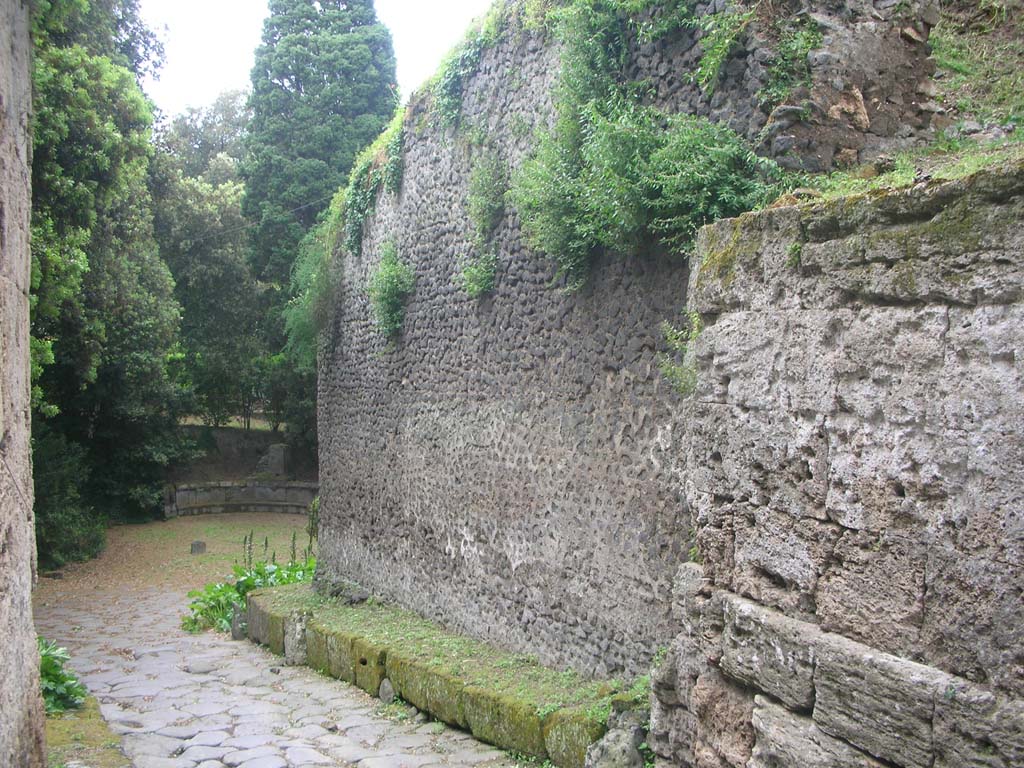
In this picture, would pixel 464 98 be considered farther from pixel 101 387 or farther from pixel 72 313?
pixel 101 387

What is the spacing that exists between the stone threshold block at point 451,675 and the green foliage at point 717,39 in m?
3.63

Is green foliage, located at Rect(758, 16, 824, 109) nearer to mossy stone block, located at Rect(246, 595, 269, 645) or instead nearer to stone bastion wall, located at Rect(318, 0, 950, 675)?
stone bastion wall, located at Rect(318, 0, 950, 675)

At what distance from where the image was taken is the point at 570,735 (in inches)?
230

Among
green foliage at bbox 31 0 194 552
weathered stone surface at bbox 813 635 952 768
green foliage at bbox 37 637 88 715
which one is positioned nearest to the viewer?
weathered stone surface at bbox 813 635 952 768

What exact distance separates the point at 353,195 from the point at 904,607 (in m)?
10.3

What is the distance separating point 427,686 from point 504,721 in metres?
1.21

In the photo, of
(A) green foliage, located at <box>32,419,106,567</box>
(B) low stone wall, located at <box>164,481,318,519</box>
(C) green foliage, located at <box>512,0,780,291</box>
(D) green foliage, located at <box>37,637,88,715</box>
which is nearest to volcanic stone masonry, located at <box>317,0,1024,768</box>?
(C) green foliage, located at <box>512,0,780,291</box>

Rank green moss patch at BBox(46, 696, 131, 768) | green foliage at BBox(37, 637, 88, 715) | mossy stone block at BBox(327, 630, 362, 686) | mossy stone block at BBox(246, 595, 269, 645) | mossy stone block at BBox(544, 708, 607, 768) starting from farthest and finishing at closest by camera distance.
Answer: mossy stone block at BBox(246, 595, 269, 645) < mossy stone block at BBox(327, 630, 362, 686) < green foliage at BBox(37, 637, 88, 715) < mossy stone block at BBox(544, 708, 607, 768) < green moss patch at BBox(46, 696, 131, 768)

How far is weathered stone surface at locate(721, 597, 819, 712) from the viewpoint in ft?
9.19

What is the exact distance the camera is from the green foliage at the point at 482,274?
26.9 ft

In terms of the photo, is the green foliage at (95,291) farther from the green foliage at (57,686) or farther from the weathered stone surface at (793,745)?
the weathered stone surface at (793,745)

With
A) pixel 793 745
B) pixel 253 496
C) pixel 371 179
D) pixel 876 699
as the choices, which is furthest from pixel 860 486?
pixel 253 496

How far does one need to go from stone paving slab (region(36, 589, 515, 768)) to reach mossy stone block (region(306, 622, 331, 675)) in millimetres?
125

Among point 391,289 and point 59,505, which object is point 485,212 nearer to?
point 391,289
